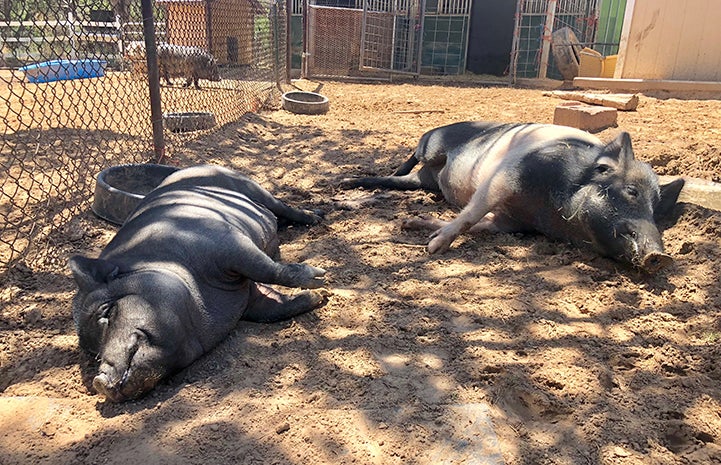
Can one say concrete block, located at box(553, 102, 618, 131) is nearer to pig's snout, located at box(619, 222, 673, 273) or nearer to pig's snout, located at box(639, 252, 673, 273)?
pig's snout, located at box(619, 222, 673, 273)

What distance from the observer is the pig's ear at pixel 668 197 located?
11.9 feet

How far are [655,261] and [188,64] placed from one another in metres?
7.22

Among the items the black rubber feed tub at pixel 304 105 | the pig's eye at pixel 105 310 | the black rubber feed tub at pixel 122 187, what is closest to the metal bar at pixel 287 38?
the black rubber feed tub at pixel 304 105

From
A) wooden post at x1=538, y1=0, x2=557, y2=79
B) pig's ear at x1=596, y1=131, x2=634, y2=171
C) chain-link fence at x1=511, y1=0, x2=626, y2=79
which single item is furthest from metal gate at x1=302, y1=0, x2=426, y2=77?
pig's ear at x1=596, y1=131, x2=634, y2=171

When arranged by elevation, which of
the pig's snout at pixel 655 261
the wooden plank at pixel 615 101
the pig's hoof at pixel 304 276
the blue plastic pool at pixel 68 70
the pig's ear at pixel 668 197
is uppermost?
the blue plastic pool at pixel 68 70

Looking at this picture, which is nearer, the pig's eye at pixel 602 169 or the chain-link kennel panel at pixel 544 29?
the pig's eye at pixel 602 169

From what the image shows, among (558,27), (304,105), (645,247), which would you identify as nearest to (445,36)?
(558,27)

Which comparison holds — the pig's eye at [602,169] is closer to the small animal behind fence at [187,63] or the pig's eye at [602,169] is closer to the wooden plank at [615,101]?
the wooden plank at [615,101]

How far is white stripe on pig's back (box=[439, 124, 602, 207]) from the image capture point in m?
3.97

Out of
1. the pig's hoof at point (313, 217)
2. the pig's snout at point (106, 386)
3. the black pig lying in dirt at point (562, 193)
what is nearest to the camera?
the pig's snout at point (106, 386)

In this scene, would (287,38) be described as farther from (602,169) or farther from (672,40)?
(602,169)

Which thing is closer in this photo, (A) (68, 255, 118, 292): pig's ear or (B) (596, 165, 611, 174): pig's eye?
(A) (68, 255, 118, 292): pig's ear

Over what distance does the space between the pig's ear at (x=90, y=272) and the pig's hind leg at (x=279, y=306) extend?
2.23 feet

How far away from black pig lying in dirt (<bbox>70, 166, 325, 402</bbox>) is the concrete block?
4.55 meters
